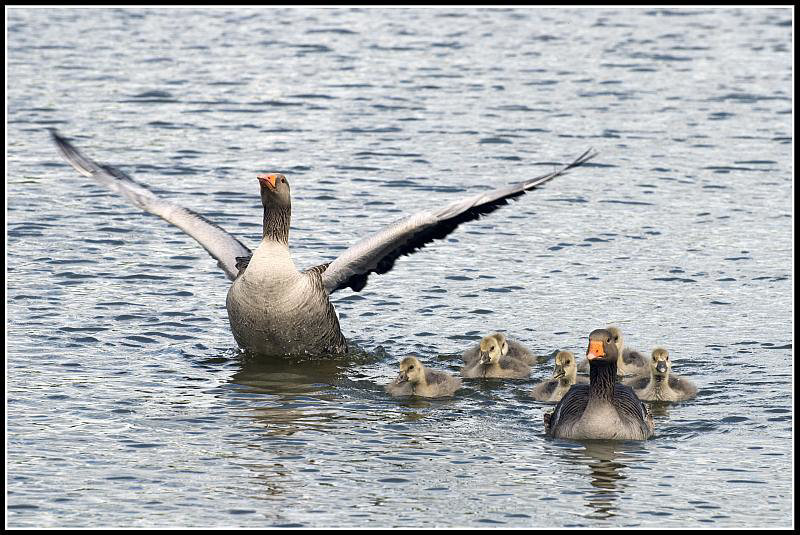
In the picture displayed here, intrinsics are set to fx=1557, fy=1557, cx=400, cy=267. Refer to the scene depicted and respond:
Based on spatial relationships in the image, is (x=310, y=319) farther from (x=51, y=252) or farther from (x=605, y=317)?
(x=51, y=252)

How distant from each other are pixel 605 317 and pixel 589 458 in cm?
449

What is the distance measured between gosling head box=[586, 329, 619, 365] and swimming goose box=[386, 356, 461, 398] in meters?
1.91

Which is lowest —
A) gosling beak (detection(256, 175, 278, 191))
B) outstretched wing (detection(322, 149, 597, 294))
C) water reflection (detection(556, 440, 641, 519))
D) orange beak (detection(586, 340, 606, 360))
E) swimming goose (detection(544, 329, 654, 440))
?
water reflection (detection(556, 440, 641, 519))


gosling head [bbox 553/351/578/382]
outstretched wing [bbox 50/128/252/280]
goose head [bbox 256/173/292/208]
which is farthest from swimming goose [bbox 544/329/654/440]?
outstretched wing [bbox 50/128/252/280]

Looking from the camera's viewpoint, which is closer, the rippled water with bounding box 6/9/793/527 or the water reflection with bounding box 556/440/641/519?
the water reflection with bounding box 556/440/641/519

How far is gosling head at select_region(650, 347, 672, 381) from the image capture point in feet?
46.4

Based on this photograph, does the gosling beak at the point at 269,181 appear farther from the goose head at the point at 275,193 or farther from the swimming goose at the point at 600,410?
the swimming goose at the point at 600,410

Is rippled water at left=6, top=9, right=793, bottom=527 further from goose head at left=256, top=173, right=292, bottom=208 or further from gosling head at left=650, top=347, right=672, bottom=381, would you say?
goose head at left=256, top=173, right=292, bottom=208

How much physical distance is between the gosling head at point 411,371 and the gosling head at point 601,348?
1891mm

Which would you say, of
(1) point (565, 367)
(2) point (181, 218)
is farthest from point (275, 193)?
(1) point (565, 367)

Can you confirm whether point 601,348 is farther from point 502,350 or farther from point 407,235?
point 407,235

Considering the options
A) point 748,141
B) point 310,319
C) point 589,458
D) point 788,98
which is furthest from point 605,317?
point 788,98

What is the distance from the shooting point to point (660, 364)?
1416 centimetres

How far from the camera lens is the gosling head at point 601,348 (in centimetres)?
1297
